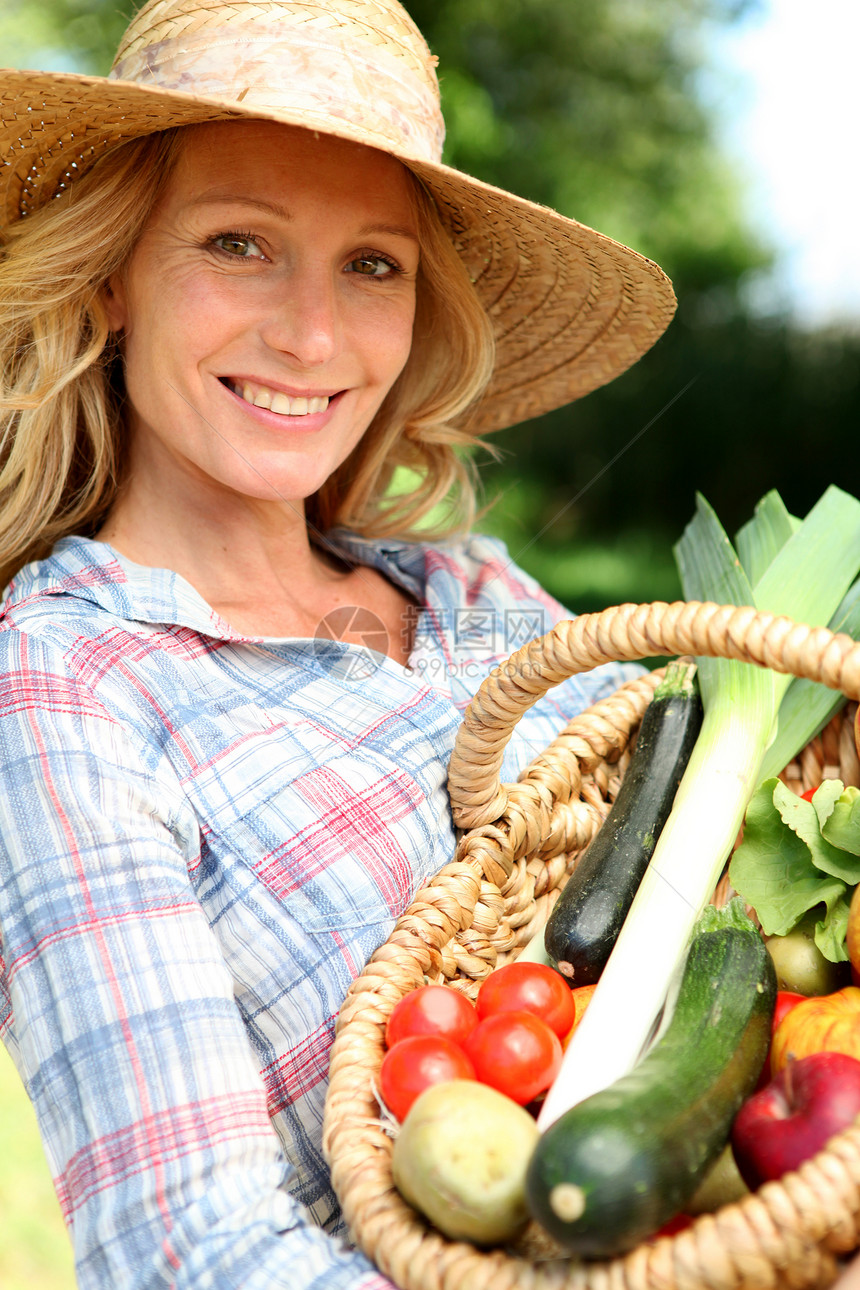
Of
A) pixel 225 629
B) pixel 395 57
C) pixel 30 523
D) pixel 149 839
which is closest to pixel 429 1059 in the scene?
pixel 149 839

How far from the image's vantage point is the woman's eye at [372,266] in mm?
1268

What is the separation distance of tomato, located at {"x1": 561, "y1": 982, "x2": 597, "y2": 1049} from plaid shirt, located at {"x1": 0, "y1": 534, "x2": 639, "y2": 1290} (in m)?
0.22

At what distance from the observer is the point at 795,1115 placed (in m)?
0.76

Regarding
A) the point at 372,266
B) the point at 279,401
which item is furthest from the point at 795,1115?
the point at 372,266

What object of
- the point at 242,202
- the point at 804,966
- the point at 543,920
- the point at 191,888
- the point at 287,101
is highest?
the point at 287,101

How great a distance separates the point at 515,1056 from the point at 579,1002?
0.20 meters

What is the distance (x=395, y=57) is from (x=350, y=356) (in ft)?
1.11

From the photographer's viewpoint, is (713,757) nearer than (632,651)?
No

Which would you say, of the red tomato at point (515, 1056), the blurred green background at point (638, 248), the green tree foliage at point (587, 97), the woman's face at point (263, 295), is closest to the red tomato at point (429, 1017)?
the red tomato at point (515, 1056)

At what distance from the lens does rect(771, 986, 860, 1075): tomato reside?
0.87 m

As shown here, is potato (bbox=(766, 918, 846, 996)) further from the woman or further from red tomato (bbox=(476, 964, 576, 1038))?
the woman

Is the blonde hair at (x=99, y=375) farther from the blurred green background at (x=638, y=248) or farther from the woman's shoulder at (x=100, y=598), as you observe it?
the blurred green background at (x=638, y=248)

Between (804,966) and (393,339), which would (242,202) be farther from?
(804,966)

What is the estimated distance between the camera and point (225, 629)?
4.03 ft
